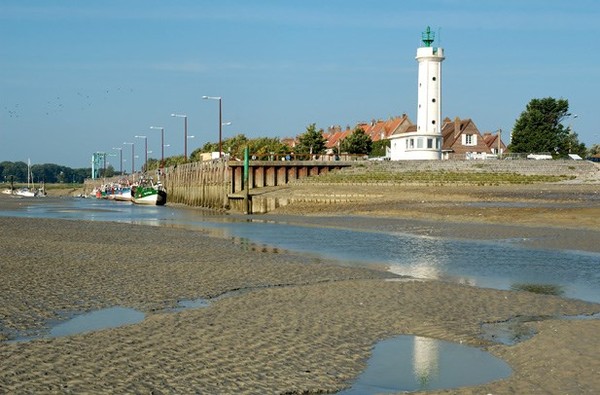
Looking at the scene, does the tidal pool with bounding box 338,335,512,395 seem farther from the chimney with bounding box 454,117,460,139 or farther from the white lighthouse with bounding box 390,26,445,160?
the chimney with bounding box 454,117,460,139

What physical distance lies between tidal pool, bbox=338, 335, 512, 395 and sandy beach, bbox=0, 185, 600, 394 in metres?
0.24

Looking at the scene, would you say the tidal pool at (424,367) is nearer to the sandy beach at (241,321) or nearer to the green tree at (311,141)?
the sandy beach at (241,321)

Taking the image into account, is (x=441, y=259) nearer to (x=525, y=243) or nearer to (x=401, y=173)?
(x=525, y=243)

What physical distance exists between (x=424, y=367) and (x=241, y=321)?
3696 millimetres

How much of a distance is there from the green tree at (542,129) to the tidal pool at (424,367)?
9518 centimetres

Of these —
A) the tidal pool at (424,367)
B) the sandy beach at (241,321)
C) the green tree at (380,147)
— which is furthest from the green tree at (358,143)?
the tidal pool at (424,367)

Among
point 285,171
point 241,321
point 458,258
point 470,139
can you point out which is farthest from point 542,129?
point 241,321

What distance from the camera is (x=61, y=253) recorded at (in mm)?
22953

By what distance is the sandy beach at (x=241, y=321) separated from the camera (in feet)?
30.0

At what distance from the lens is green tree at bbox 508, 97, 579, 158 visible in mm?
103750

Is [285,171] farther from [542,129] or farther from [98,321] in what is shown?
[98,321]

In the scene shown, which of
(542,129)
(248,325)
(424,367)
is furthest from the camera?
(542,129)

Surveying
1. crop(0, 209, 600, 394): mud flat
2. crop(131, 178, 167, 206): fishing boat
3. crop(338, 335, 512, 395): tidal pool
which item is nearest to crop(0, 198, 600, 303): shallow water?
crop(0, 209, 600, 394): mud flat

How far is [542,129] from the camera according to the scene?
347 feet
